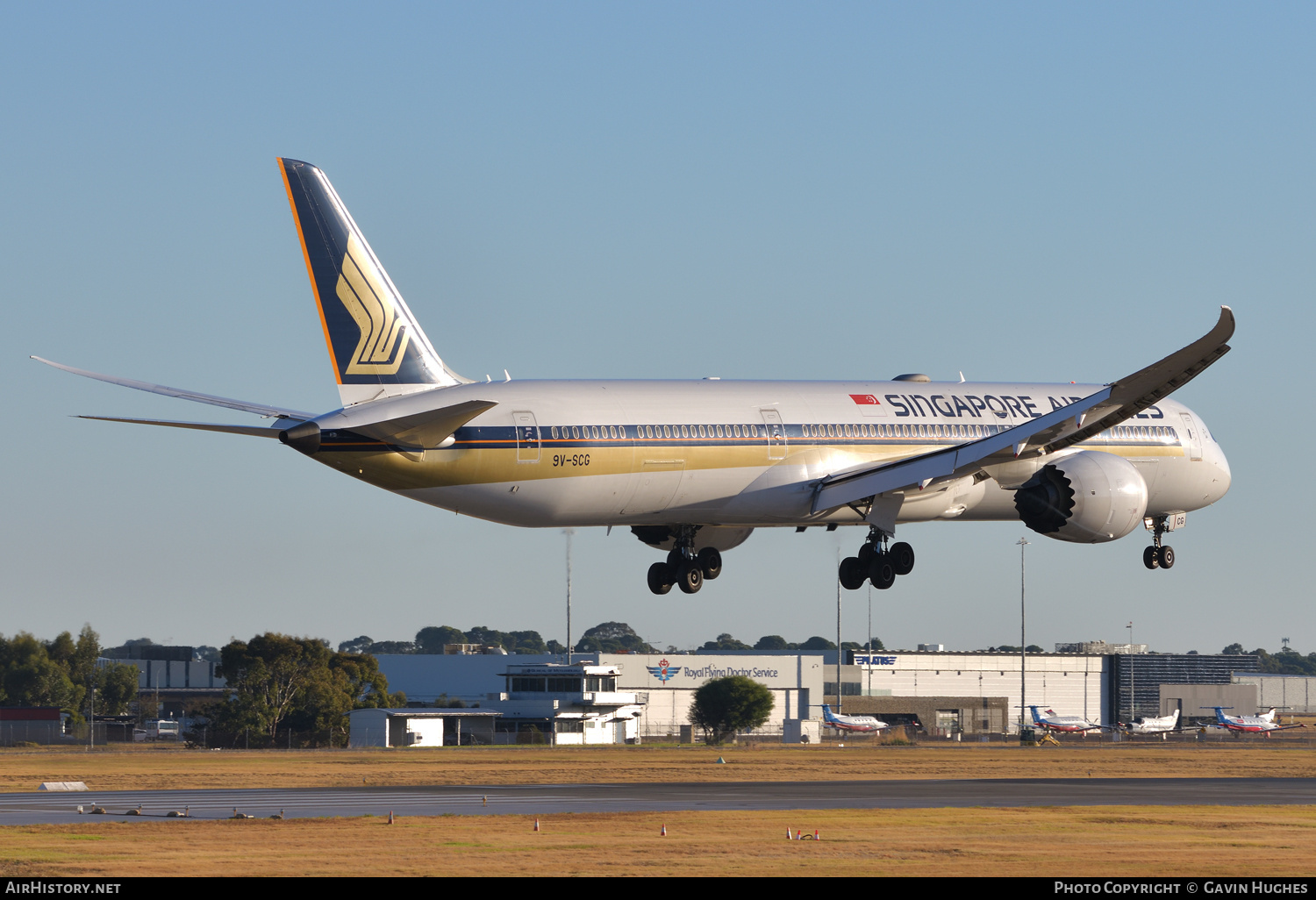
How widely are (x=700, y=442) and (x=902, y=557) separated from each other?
7.96 metres

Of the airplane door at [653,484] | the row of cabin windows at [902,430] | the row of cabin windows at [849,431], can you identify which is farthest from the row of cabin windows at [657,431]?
the row of cabin windows at [902,430]

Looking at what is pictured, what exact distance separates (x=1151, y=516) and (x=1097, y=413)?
1282cm

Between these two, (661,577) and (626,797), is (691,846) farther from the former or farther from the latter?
(626,797)

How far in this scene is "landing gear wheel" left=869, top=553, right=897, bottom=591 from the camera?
162ft

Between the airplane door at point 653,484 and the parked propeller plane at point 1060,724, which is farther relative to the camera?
the parked propeller plane at point 1060,724

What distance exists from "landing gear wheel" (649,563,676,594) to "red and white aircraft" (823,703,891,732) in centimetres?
10139

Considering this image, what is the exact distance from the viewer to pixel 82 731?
5094 inches

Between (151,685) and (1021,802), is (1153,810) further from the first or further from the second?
(151,685)

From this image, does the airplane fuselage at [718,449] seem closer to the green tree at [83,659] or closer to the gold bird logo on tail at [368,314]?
the gold bird logo on tail at [368,314]

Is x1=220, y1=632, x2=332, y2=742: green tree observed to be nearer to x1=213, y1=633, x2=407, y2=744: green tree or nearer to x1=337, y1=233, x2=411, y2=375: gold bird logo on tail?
x1=213, y1=633, x2=407, y2=744: green tree

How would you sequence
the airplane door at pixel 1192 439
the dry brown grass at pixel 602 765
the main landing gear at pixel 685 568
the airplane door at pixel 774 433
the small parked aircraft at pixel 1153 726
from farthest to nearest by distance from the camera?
the small parked aircraft at pixel 1153 726 → the dry brown grass at pixel 602 765 → the airplane door at pixel 1192 439 → the main landing gear at pixel 685 568 → the airplane door at pixel 774 433

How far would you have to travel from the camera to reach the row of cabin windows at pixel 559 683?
142875 mm

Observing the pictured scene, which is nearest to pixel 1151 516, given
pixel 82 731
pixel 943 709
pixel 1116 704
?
pixel 82 731

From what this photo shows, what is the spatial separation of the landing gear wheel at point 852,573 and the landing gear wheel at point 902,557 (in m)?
0.94
